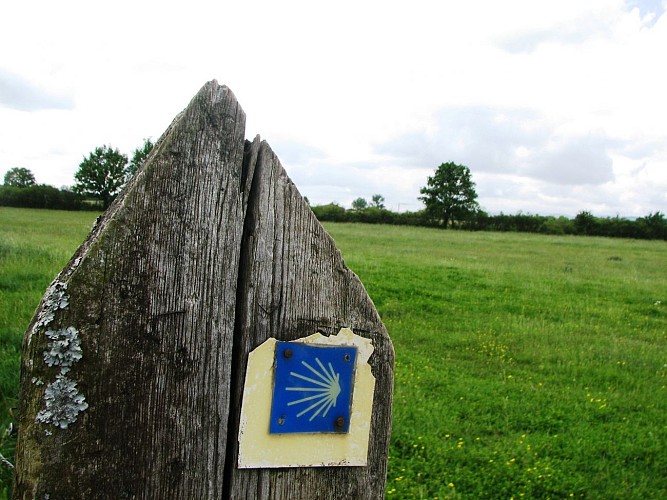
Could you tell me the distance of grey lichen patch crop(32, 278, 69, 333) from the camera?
43.6 inches

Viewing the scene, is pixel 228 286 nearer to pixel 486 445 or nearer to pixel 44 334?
pixel 44 334

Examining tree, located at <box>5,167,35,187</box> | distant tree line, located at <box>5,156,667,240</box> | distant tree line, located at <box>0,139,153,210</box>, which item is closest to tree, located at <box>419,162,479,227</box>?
distant tree line, located at <box>5,156,667,240</box>

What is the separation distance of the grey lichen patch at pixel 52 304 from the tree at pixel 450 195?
2419 inches

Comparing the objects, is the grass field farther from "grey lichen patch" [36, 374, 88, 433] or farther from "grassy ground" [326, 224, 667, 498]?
"grey lichen patch" [36, 374, 88, 433]

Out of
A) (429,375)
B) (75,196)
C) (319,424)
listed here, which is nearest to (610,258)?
(429,375)

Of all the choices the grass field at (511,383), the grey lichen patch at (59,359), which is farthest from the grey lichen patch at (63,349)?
the grass field at (511,383)

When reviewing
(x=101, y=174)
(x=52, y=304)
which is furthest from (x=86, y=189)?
(x=52, y=304)

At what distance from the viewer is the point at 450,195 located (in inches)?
2589

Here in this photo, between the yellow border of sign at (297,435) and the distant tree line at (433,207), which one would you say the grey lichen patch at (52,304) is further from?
the distant tree line at (433,207)

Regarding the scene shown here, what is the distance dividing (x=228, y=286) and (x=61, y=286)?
0.33 metres

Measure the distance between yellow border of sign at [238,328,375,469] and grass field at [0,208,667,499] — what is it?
8.47 ft

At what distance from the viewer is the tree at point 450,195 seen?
63469 millimetres

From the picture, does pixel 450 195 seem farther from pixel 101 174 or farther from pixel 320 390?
pixel 320 390

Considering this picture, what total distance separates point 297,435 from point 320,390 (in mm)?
114
